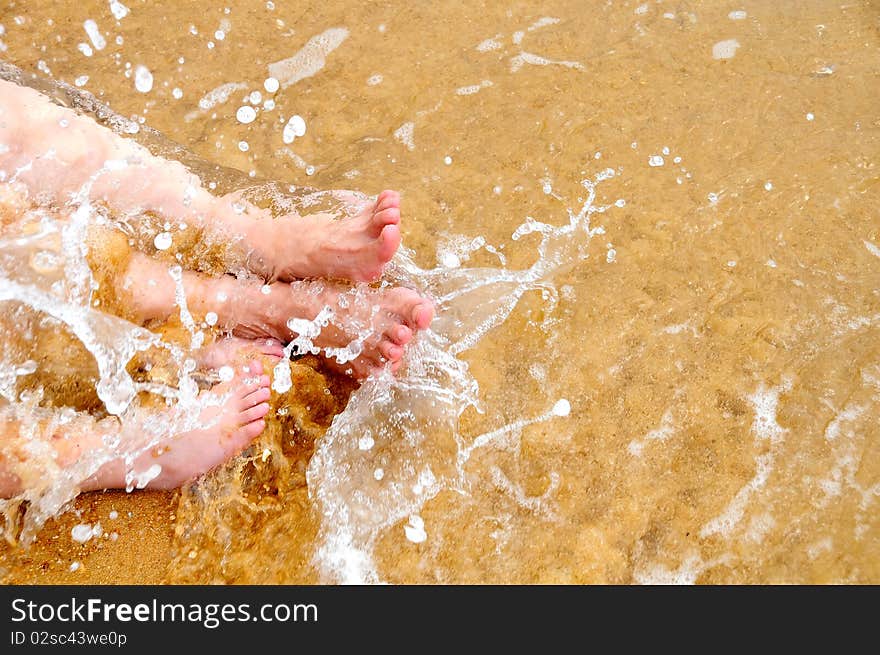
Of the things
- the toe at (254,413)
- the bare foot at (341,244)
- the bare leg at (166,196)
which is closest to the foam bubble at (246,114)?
the bare leg at (166,196)

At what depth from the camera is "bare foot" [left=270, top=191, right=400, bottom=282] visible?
1745 millimetres

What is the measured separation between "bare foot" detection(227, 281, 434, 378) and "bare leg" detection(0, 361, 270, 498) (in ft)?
0.53

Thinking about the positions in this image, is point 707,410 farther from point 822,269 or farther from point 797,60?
point 797,60

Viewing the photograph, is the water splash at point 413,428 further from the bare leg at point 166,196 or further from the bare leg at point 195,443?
the bare leg at point 166,196

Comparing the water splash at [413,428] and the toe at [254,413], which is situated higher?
the toe at [254,413]

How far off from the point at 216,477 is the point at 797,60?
7.60ft

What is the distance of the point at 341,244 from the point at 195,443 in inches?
22.1

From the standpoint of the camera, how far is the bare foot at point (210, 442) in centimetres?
171

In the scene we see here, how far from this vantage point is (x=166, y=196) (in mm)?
1906

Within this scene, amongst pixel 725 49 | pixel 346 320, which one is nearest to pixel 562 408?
pixel 346 320

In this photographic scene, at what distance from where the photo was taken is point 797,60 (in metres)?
2.62

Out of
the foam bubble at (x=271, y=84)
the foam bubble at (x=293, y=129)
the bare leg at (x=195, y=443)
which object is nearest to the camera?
the bare leg at (x=195, y=443)

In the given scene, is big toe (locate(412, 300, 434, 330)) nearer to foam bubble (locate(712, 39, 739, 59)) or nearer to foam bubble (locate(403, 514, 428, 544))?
foam bubble (locate(403, 514, 428, 544))
